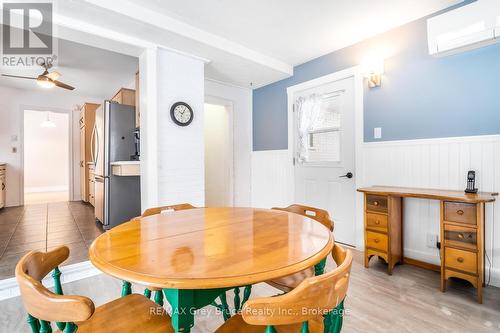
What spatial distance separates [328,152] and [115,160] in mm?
2952

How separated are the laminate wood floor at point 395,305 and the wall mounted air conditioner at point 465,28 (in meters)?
2.04

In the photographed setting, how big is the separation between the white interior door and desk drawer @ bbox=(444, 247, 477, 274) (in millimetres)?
1127

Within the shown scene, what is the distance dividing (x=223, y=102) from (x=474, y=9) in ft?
10.3

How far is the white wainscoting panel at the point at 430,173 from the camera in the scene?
2146mm

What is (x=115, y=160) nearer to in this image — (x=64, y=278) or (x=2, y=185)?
(x=64, y=278)

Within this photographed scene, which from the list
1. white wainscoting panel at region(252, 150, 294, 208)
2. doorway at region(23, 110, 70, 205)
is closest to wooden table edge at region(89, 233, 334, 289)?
white wainscoting panel at region(252, 150, 294, 208)

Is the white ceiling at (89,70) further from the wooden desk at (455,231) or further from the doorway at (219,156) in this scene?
the wooden desk at (455,231)

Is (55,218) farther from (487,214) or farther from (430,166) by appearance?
(487,214)

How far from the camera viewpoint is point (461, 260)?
6.39 ft

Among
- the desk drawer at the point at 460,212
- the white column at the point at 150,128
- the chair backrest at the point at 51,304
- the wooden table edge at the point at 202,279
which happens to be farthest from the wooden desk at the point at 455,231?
the chair backrest at the point at 51,304

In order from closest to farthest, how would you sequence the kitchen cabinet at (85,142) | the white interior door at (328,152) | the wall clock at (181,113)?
the wall clock at (181,113) → the white interior door at (328,152) → the kitchen cabinet at (85,142)

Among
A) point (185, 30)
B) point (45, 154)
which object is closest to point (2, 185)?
point (45, 154)

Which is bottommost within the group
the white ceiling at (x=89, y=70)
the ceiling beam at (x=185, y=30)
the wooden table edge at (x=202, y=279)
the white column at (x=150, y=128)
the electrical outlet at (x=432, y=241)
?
the electrical outlet at (x=432, y=241)

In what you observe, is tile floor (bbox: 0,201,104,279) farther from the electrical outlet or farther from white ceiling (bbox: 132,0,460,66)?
the electrical outlet
